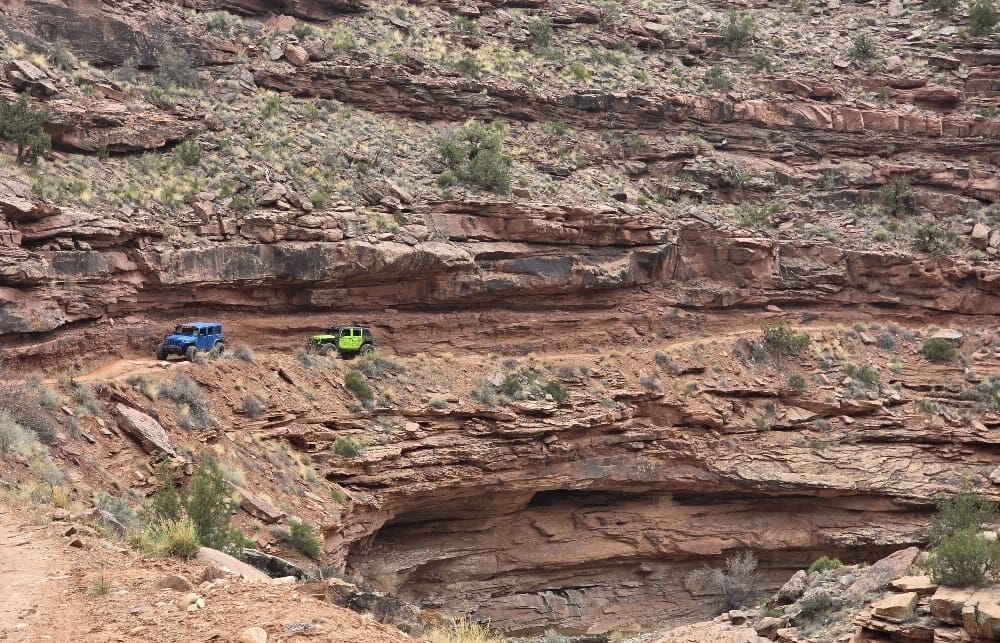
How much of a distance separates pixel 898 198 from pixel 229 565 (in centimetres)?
3562

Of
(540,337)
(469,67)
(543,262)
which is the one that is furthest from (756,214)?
(469,67)

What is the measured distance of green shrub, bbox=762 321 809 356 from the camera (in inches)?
1331

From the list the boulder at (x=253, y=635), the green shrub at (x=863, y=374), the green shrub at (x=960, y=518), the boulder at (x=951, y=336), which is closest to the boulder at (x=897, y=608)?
the green shrub at (x=960, y=518)

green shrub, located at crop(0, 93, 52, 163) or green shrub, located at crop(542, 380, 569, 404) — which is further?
green shrub, located at crop(542, 380, 569, 404)

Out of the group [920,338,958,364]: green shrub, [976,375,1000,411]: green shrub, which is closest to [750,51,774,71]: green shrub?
[920,338,958,364]: green shrub

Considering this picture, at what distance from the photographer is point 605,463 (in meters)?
29.4

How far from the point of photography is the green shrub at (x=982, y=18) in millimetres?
44531

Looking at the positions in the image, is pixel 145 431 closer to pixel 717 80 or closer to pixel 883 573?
pixel 883 573

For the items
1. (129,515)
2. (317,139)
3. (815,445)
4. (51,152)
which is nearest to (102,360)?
(51,152)

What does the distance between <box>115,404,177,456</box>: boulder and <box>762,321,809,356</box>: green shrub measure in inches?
868

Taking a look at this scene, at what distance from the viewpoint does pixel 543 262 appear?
31.7 metres

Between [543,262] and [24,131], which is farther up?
[24,131]

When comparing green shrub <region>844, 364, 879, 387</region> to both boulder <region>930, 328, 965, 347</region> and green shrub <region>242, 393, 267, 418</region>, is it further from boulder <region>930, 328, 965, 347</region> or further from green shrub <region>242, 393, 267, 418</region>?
green shrub <region>242, 393, 267, 418</region>

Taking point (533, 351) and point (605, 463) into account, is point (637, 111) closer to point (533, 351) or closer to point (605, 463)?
point (533, 351)
